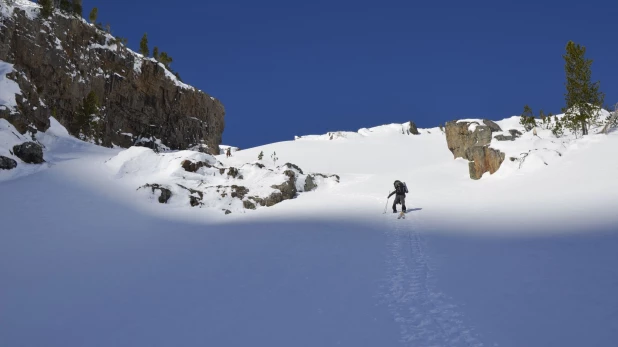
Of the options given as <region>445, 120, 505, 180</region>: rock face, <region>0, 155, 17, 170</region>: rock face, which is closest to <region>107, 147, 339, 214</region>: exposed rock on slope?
<region>0, 155, 17, 170</region>: rock face

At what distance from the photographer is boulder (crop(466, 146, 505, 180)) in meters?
27.6

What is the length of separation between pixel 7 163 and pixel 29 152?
201 centimetres

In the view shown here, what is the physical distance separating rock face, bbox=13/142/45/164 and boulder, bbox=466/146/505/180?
2974 centimetres

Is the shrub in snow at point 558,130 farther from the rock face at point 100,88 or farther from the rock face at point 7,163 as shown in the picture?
the rock face at point 100,88

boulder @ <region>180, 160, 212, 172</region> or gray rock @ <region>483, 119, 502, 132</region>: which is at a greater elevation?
gray rock @ <region>483, 119, 502, 132</region>

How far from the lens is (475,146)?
30.5m

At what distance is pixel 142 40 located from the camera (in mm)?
55219

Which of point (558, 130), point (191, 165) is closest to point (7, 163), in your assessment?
point (191, 165)

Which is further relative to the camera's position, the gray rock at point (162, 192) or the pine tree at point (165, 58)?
the pine tree at point (165, 58)

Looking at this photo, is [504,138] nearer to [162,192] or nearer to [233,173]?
[233,173]

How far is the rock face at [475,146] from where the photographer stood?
28177 mm

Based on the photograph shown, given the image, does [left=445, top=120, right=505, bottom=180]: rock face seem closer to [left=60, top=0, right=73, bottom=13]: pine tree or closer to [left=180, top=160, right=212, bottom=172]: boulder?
[left=180, top=160, right=212, bottom=172]: boulder

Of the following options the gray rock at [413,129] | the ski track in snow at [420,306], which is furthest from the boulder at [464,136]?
the gray rock at [413,129]

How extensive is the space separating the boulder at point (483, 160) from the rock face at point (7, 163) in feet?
98.6
